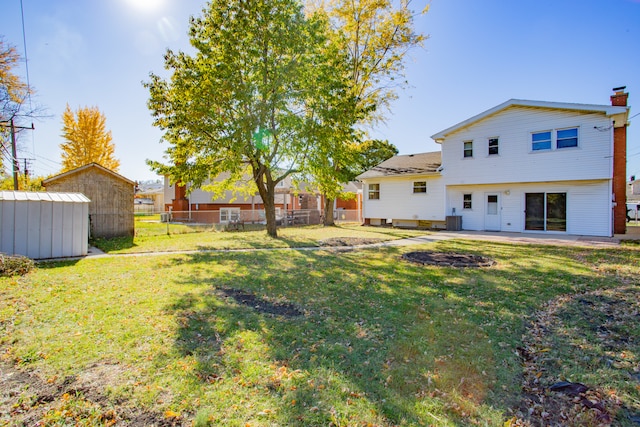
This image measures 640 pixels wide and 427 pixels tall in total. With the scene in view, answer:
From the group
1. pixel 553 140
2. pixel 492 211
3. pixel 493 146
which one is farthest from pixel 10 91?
pixel 553 140

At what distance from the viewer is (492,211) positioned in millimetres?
17484

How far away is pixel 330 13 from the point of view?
19984mm

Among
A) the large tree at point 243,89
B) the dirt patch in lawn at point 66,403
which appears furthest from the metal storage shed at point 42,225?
the dirt patch in lawn at point 66,403

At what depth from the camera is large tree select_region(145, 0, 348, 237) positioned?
11.9m

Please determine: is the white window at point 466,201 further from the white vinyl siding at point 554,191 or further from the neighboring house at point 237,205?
the neighboring house at point 237,205

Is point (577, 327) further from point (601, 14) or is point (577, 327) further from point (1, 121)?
point (1, 121)

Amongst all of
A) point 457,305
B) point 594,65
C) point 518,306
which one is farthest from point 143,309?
point 594,65

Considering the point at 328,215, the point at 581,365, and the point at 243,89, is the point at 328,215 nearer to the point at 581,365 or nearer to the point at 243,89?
the point at 243,89

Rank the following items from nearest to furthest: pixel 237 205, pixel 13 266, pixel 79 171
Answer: pixel 13 266 < pixel 79 171 < pixel 237 205

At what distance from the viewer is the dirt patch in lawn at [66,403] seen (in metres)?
2.46

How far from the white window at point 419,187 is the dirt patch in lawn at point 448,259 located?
10075 mm

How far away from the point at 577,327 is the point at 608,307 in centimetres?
126

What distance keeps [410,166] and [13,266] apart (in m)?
19.3

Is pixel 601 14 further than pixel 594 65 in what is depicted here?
No
